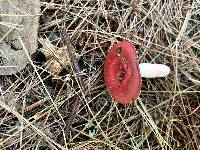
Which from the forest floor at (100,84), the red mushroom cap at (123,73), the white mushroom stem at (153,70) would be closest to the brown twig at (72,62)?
the forest floor at (100,84)

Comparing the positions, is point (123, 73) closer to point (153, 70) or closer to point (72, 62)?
point (153, 70)

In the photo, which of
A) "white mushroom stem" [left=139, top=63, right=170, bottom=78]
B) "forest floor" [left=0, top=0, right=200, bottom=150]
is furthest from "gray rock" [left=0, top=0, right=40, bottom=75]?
"white mushroom stem" [left=139, top=63, right=170, bottom=78]

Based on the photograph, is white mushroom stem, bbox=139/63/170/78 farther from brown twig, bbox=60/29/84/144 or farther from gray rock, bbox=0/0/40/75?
gray rock, bbox=0/0/40/75

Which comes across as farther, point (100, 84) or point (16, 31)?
point (100, 84)

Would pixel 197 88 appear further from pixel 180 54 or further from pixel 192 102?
pixel 180 54

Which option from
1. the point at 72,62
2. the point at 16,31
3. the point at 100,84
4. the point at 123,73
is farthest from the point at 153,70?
the point at 16,31

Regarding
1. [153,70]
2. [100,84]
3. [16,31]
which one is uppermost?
[16,31]

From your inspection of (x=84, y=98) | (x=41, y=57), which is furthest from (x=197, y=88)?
(x=41, y=57)
